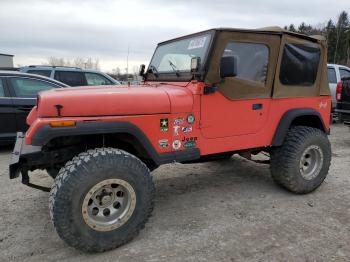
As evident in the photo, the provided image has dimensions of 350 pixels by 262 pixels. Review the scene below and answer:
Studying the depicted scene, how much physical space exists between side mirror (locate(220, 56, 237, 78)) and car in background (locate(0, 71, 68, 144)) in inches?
173

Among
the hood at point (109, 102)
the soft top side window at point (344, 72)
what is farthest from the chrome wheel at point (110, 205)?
the soft top side window at point (344, 72)

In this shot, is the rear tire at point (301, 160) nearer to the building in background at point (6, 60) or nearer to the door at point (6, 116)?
the door at point (6, 116)

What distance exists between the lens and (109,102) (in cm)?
299

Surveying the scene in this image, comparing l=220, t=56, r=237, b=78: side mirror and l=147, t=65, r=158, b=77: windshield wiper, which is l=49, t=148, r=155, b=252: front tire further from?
l=147, t=65, r=158, b=77: windshield wiper

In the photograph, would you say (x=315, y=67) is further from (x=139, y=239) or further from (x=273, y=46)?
(x=139, y=239)

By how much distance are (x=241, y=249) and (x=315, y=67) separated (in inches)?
104

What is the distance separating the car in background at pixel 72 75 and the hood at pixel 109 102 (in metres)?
6.51

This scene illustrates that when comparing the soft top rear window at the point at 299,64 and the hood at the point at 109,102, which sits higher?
the soft top rear window at the point at 299,64

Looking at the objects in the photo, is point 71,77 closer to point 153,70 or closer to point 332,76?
point 153,70

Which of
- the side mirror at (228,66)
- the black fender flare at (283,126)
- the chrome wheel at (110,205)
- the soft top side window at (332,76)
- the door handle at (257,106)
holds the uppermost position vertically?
the side mirror at (228,66)

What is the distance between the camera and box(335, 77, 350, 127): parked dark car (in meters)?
7.29

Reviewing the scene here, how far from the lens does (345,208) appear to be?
3867 millimetres

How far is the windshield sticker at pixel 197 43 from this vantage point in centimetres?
364

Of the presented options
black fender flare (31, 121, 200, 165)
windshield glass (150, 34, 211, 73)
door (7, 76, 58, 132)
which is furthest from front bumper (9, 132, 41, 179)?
door (7, 76, 58, 132)
